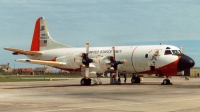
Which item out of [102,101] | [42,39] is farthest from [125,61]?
[102,101]

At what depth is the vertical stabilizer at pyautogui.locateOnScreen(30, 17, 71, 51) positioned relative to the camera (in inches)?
1754

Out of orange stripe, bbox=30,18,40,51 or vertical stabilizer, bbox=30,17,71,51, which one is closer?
vertical stabilizer, bbox=30,17,71,51

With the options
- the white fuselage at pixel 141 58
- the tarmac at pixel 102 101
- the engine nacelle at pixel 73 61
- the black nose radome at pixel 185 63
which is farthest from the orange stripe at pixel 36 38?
the tarmac at pixel 102 101

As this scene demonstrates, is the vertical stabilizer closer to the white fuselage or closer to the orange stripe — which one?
the orange stripe

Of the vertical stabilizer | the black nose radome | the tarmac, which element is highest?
the vertical stabilizer

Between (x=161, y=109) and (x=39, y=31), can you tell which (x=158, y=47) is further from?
(x=161, y=109)

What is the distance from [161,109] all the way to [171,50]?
21666 mm

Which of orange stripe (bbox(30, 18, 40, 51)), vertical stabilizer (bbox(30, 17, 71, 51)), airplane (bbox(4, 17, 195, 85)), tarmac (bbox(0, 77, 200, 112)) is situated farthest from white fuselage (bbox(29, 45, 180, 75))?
tarmac (bbox(0, 77, 200, 112))

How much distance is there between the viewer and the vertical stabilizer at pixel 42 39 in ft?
146

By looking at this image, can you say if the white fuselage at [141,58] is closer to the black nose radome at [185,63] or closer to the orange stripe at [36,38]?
the black nose radome at [185,63]

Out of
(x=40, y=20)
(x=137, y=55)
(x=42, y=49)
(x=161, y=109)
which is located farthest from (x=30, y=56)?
(x=161, y=109)

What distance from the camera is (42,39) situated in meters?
45.0

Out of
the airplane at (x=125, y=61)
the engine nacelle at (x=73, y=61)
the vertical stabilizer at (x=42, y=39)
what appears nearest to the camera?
the airplane at (x=125, y=61)

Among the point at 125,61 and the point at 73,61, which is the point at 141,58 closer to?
the point at 125,61
